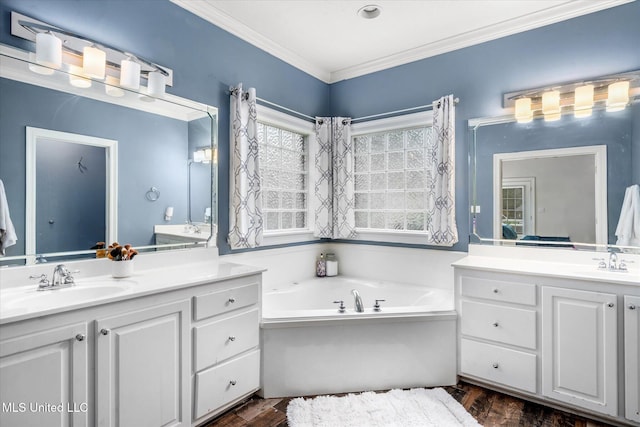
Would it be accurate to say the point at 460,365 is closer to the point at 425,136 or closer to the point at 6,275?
the point at 425,136

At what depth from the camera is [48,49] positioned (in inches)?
65.0

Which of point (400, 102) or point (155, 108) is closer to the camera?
point (155, 108)

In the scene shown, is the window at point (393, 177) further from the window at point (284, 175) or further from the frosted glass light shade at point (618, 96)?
the frosted glass light shade at point (618, 96)

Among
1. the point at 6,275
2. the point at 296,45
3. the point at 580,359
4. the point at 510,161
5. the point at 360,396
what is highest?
the point at 296,45

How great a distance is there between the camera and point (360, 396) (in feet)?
7.19

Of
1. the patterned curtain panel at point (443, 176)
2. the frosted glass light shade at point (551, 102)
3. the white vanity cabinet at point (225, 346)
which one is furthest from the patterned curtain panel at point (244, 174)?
the frosted glass light shade at point (551, 102)

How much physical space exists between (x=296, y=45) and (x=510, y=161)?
2071mm

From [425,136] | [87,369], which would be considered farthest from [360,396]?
[425,136]

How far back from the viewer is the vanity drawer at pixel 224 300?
183cm

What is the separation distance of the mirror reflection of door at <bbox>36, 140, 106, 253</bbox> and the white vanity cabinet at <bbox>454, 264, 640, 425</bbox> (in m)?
2.35

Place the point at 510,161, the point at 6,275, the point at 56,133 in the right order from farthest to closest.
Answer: the point at 510,161 < the point at 56,133 < the point at 6,275

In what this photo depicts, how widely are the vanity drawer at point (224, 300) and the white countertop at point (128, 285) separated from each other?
87 mm

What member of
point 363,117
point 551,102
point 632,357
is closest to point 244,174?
point 363,117

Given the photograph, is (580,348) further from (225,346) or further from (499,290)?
(225,346)
